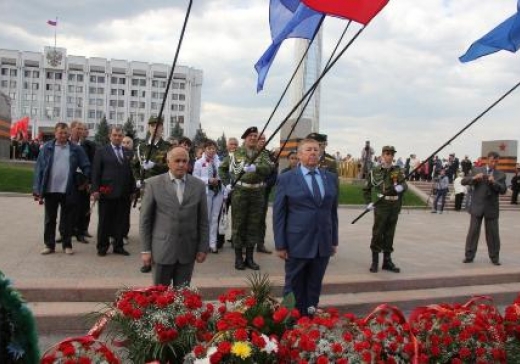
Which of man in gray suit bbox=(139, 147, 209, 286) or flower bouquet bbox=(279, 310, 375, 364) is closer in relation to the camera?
flower bouquet bbox=(279, 310, 375, 364)

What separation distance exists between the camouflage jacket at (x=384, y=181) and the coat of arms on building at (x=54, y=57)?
112535 mm

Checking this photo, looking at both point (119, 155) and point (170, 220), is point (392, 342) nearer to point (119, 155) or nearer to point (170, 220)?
point (170, 220)

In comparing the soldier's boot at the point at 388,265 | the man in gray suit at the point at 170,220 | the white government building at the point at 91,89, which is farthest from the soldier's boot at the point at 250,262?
the white government building at the point at 91,89

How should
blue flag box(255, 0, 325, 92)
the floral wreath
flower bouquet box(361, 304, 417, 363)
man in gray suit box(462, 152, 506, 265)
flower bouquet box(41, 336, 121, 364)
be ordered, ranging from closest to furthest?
the floral wreath, flower bouquet box(41, 336, 121, 364), flower bouquet box(361, 304, 417, 363), blue flag box(255, 0, 325, 92), man in gray suit box(462, 152, 506, 265)

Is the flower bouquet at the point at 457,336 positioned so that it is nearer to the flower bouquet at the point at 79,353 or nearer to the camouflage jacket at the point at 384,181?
the flower bouquet at the point at 79,353

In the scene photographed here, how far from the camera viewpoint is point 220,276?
6754mm

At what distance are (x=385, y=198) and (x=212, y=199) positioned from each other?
9.75 feet

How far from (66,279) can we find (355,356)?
14.1 ft

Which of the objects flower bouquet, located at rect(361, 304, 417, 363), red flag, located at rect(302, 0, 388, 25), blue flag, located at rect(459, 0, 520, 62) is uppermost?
blue flag, located at rect(459, 0, 520, 62)

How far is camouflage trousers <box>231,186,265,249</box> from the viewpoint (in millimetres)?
7254

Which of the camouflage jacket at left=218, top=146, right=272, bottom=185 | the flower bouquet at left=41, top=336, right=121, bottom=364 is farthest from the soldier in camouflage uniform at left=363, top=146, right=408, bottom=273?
the flower bouquet at left=41, top=336, right=121, bottom=364

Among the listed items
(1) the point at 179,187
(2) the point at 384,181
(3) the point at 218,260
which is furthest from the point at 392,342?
(3) the point at 218,260

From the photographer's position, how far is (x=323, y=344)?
2.70 meters

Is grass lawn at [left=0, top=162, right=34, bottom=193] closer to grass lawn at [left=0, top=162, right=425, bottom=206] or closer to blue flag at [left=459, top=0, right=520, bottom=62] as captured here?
grass lawn at [left=0, top=162, right=425, bottom=206]
